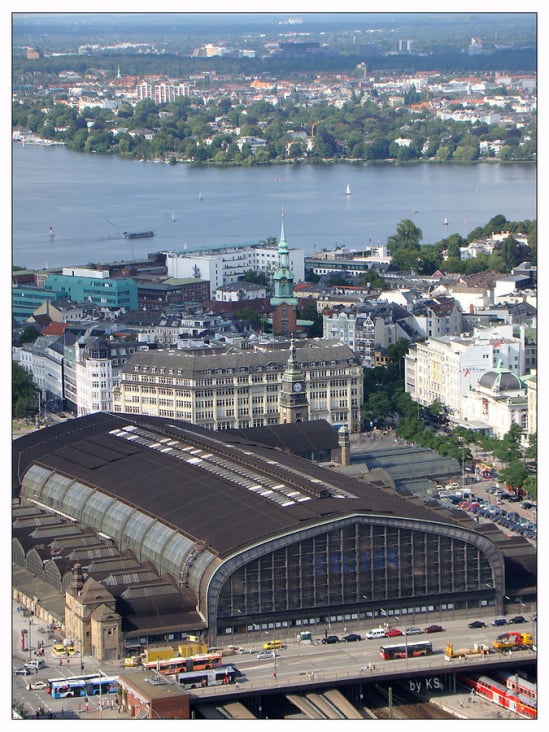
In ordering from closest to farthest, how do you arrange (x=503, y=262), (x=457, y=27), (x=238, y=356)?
(x=238, y=356) → (x=503, y=262) → (x=457, y=27)

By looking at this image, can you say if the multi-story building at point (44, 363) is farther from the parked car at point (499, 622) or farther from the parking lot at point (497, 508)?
the parked car at point (499, 622)

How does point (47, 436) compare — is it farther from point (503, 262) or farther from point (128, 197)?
point (128, 197)

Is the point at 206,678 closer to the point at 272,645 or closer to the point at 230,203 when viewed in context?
the point at 272,645

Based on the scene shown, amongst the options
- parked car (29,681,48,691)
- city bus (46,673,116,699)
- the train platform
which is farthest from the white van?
the train platform

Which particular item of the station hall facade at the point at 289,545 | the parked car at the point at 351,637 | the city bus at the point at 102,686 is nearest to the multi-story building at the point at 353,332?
the station hall facade at the point at 289,545

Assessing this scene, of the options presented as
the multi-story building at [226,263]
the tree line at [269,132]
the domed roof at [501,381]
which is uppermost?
the tree line at [269,132]

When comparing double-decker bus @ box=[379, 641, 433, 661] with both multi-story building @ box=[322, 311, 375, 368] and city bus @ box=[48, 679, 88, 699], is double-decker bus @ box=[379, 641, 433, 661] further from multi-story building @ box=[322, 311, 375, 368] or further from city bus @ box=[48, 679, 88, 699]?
multi-story building @ box=[322, 311, 375, 368]

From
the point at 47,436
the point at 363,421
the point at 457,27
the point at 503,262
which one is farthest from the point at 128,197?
the point at 457,27
